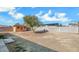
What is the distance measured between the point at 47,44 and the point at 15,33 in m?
0.31

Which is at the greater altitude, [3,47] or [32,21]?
[32,21]

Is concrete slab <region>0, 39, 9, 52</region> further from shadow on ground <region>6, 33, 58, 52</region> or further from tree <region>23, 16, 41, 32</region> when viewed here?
tree <region>23, 16, 41, 32</region>

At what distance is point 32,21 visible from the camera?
4.45 feet

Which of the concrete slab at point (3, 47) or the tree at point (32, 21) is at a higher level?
the tree at point (32, 21)

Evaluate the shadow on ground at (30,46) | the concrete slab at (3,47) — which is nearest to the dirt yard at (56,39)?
the shadow on ground at (30,46)

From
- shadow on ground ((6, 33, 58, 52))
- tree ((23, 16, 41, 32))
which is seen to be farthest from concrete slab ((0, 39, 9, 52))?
tree ((23, 16, 41, 32))

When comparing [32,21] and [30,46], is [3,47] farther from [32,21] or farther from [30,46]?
[32,21]

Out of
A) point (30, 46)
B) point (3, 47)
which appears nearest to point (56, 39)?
point (30, 46)

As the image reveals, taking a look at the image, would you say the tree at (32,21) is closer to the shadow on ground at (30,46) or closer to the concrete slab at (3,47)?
the shadow on ground at (30,46)

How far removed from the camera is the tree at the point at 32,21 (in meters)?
1.34

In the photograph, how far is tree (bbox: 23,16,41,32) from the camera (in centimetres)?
134
